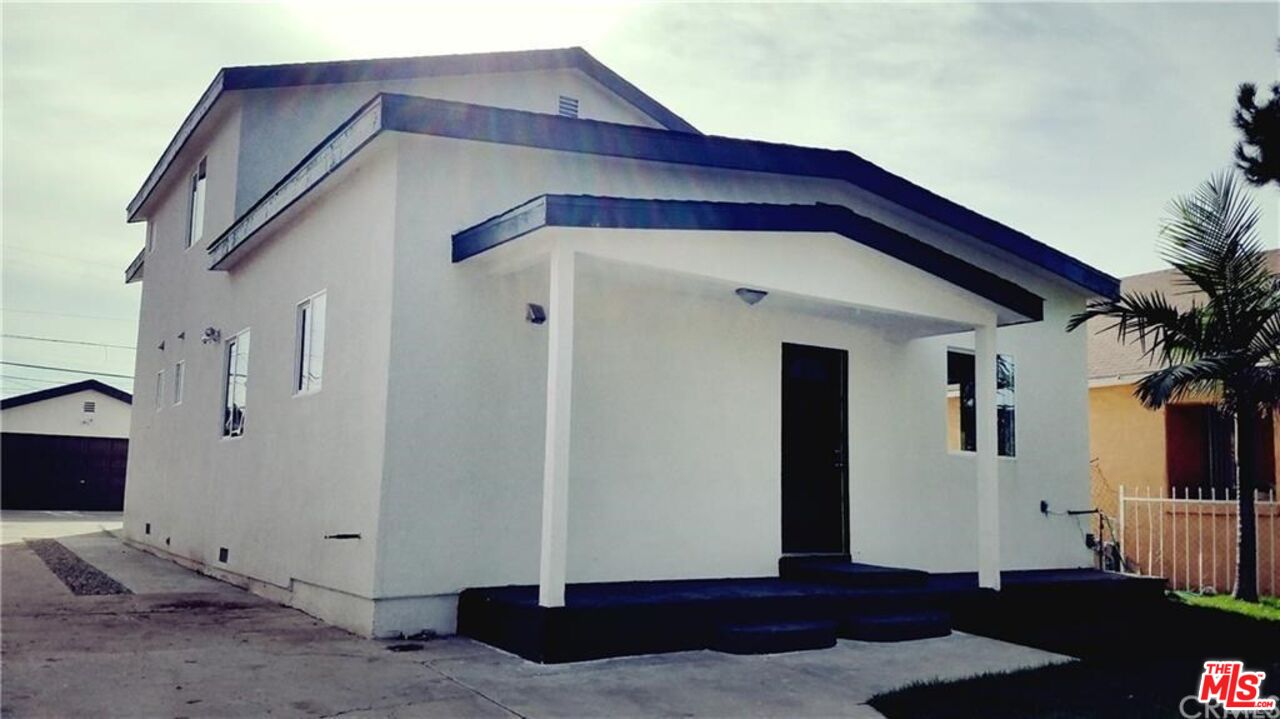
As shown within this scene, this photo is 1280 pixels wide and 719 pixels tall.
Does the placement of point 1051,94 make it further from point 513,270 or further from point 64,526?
point 64,526

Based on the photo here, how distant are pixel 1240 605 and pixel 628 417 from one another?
22.6ft

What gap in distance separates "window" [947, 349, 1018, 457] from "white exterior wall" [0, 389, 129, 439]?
25.6 meters

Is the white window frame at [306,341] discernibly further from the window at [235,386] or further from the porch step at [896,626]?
the porch step at [896,626]

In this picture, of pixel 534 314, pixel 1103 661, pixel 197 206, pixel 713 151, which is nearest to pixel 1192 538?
pixel 1103 661

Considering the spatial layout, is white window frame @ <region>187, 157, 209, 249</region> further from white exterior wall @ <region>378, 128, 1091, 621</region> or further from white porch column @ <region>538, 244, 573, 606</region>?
white porch column @ <region>538, 244, 573, 606</region>

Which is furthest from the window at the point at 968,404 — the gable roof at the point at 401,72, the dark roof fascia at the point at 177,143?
the dark roof fascia at the point at 177,143

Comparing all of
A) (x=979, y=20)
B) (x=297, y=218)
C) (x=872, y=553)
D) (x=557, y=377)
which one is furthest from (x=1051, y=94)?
(x=297, y=218)

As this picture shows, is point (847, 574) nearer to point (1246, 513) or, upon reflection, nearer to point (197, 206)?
point (1246, 513)

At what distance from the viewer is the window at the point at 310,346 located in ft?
28.4

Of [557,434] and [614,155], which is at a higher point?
[614,155]

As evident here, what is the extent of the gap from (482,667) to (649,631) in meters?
1.25

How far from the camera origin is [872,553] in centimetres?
971

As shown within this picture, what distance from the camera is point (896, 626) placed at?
25.2ft

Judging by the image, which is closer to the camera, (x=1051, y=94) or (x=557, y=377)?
(x=557, y=377)
